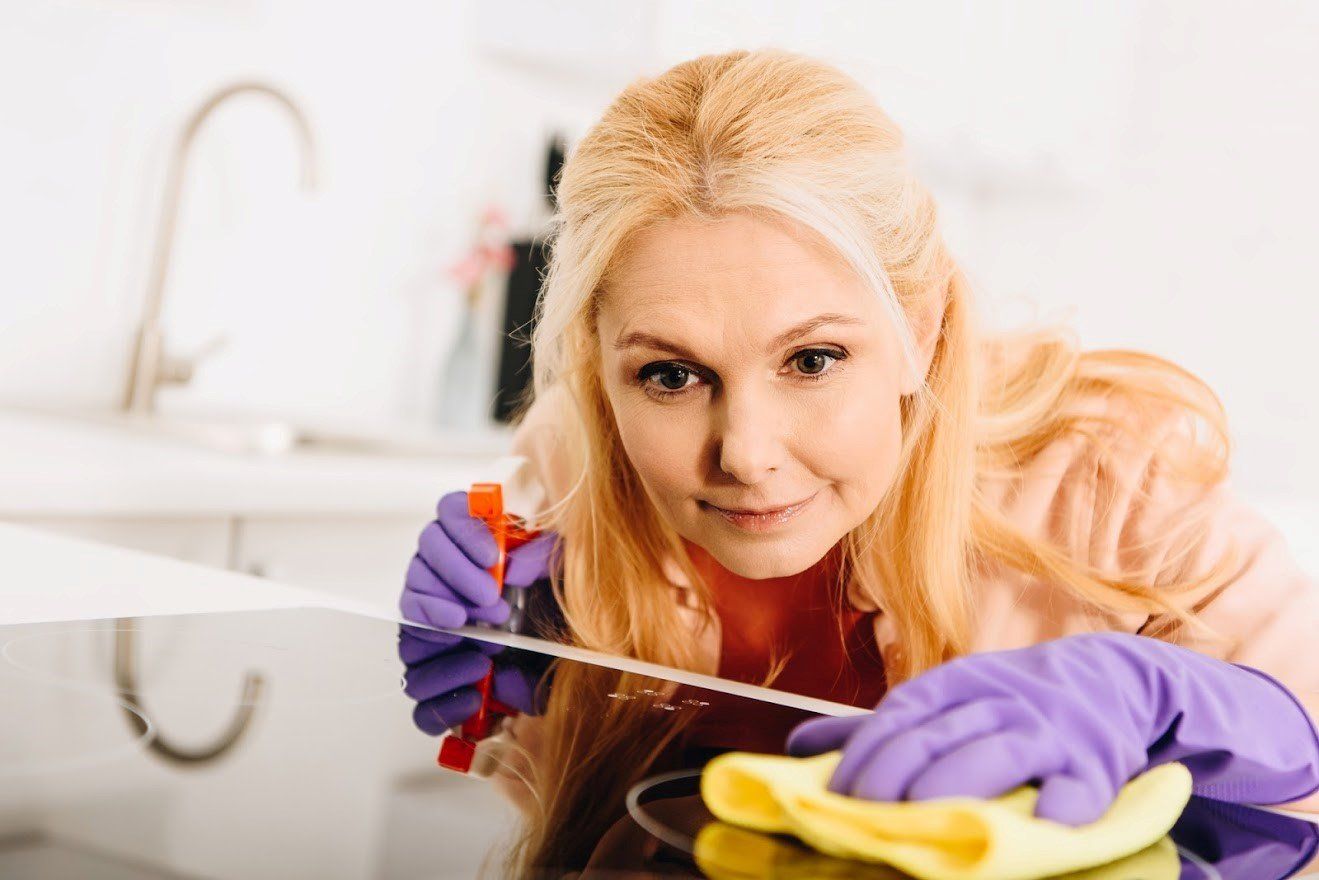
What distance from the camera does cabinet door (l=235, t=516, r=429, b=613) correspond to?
1.59 m

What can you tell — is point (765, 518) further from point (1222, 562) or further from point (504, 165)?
Result: point (504, 165)

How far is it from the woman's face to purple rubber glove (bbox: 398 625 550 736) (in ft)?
0.67

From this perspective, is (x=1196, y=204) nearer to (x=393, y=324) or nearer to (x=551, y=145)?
(x=551, y=145)

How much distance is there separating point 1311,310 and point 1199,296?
283 mm

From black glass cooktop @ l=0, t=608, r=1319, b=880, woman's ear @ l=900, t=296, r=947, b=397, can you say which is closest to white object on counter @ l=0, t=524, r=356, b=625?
black glass cooktop @ l=0, t=608, r=1319, b=880

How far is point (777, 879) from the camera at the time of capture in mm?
457

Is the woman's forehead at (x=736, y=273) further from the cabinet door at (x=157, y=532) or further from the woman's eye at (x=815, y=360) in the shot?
the cabinet door at (x=157, y=532)

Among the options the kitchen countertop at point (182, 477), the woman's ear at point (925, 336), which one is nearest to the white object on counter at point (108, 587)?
the kitchen countertop at point (182, 477)

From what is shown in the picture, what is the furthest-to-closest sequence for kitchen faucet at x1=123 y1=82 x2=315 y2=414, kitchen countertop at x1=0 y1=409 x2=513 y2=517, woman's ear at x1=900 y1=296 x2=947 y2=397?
kitchen faucet at x1=123 y1=82 x2=315 y2=414 → kitchen countertop at x1=0 y1=409 x2=513 y2=517 → woman's ear at x1=900 y1=296 x2=947 y2=397

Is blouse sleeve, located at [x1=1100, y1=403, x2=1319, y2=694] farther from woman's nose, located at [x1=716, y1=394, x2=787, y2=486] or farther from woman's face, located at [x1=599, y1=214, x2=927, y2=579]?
woman's nose, located at [x1=716, y1=394, x2=787, y2=486]

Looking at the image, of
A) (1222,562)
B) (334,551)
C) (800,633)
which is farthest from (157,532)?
(1222,562)

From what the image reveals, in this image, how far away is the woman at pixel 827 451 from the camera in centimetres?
96

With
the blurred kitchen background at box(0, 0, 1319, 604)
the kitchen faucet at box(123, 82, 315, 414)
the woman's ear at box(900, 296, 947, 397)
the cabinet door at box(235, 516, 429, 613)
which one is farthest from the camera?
the kitchen faucet at box(123, 82, 315, 414)

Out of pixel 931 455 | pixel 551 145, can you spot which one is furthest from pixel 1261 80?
pixel 931 455
